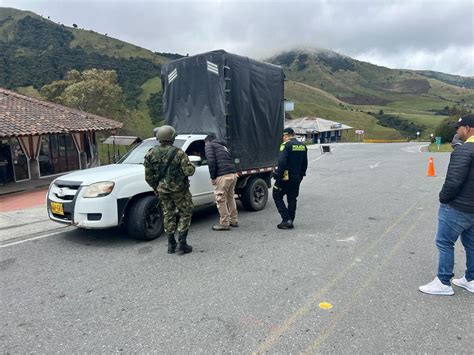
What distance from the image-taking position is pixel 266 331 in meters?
3.15

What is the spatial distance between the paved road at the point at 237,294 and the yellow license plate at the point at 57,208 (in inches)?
20.5

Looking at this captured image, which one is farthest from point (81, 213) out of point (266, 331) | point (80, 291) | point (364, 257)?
point (364, 257)

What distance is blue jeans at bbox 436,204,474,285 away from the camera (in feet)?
12.0

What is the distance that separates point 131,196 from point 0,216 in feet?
16.3

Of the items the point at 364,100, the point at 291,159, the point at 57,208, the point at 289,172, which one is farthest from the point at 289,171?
the point at 364,100

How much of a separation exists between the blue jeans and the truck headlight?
173 inches

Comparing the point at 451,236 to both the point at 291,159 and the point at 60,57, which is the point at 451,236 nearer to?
the point at 291,159

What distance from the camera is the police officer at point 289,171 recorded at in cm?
628

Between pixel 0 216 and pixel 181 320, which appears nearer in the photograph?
pixel 181 320

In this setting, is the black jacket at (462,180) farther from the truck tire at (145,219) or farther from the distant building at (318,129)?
the distant building at (318,129)

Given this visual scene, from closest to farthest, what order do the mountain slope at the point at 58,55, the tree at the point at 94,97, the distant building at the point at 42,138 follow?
the distant building at the point at 42,138 → the tree at the point at 94,97 → the mountain slope at the point at 58,55

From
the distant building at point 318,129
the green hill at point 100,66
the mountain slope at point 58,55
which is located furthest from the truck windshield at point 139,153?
the distant building at point 318,129

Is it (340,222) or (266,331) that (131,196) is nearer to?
(266,331)

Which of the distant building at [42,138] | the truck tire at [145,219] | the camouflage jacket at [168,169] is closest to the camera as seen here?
the camouflage jacket at [168,169]
